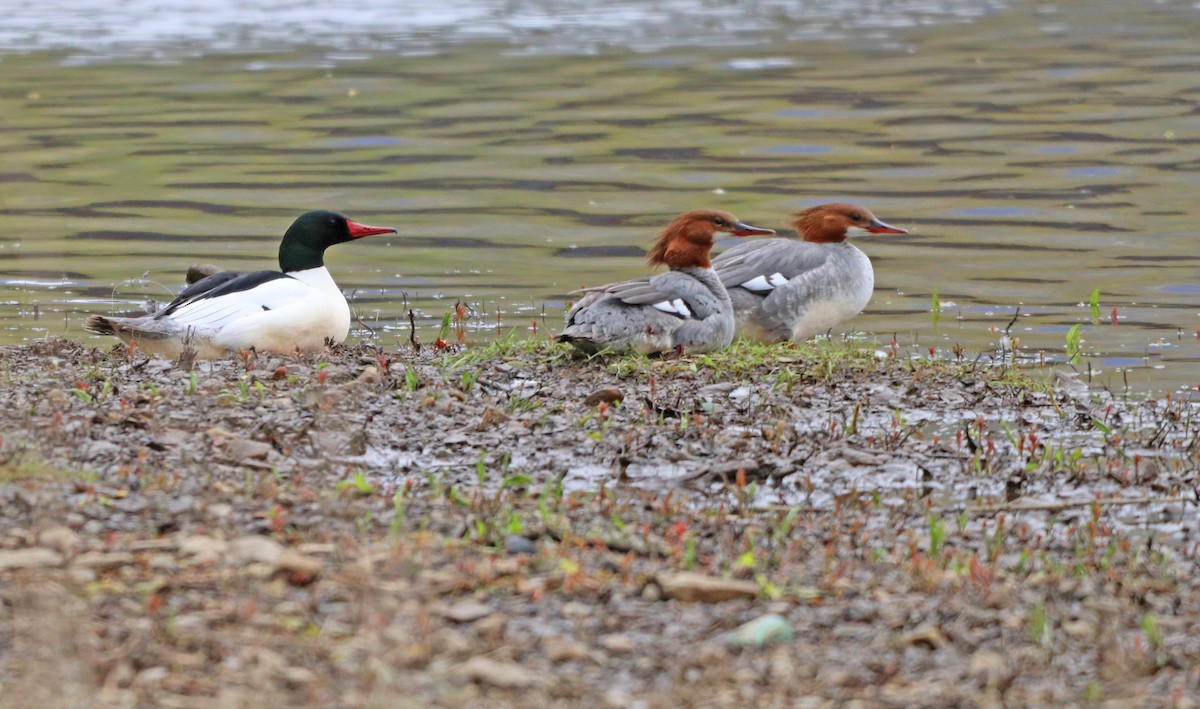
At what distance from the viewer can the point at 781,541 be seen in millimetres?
5090

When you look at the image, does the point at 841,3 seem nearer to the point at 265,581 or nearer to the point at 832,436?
the point at 832,436

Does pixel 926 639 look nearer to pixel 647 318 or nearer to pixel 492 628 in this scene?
pixel 492 628

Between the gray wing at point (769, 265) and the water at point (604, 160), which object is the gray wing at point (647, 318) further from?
the water at point (604, 160)

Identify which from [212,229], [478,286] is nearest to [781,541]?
[478,286]

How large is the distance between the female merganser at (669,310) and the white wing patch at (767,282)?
0.38m

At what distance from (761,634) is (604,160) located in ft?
39.3

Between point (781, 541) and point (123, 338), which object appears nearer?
point (781, 541)

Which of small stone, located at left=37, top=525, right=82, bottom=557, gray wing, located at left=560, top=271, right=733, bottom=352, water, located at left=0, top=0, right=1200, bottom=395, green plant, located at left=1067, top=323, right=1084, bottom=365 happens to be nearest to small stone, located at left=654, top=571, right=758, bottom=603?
small stone, located at left=37, top=525, right=82, bottom=557

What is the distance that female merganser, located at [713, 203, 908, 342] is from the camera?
895 cm

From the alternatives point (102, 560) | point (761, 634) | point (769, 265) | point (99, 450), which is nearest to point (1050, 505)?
point (761, 634)

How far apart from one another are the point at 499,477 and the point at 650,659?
1.91 meters

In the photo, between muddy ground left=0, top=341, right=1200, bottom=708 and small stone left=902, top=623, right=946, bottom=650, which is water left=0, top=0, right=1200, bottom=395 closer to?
muddy ground left=0, top=341, right=1200, bottom=708

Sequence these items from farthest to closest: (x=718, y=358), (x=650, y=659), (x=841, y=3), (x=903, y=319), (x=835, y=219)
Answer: (x=841, y=3) < (x=903, y=319) < (x=835, y=219) < (x=718, y=358) < (x=650, y=659)

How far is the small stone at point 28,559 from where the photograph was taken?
14.2 feet
